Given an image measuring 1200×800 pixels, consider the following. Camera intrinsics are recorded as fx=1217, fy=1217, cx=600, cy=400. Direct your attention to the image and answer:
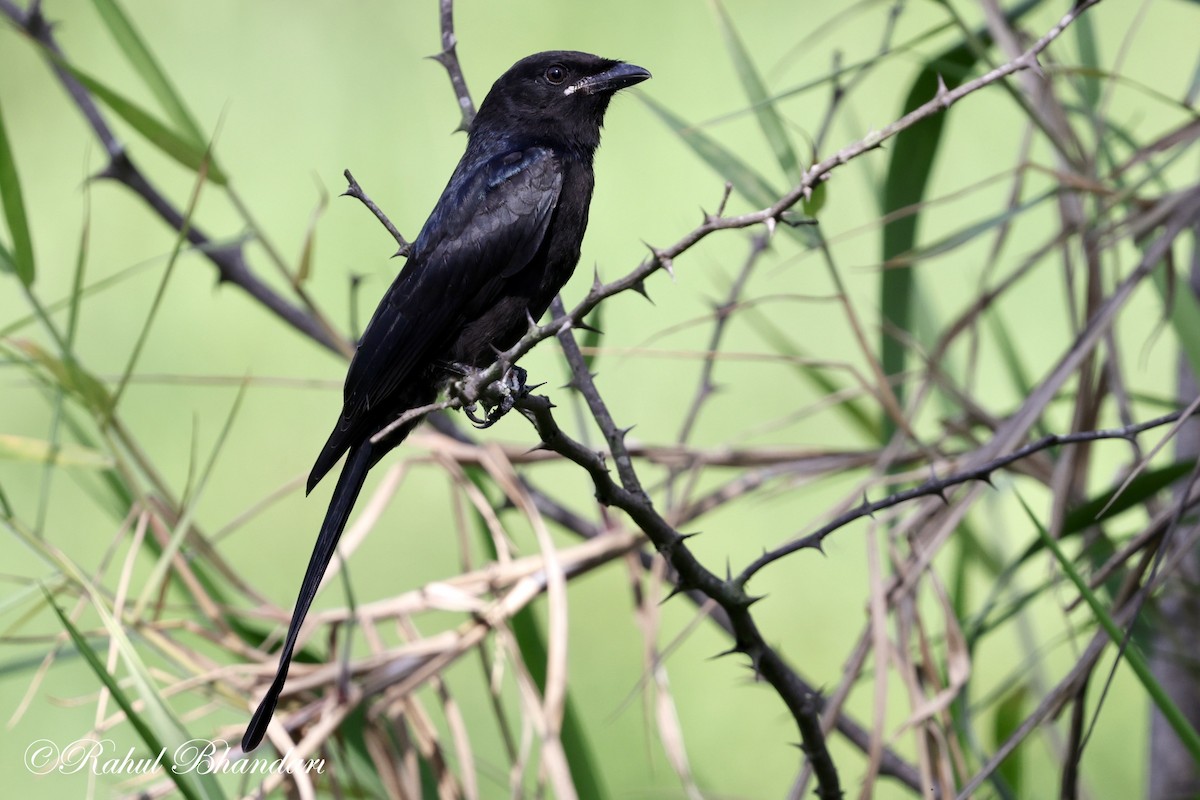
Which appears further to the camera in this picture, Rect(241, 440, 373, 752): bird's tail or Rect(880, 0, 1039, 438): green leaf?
Rect(880, 0, 1039, 438): green leaf

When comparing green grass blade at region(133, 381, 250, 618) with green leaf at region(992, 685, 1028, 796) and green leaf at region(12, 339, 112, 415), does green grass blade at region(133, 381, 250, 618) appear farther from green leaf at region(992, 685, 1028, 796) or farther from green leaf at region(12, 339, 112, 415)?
green leaf at region(992, 685, 1028, 796)

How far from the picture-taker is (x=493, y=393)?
6.13 ft

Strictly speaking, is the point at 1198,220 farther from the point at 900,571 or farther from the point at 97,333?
the point at 97,333

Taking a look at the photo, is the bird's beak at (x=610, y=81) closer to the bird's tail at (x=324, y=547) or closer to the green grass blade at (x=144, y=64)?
the green grass blade at (x=144, y=64)

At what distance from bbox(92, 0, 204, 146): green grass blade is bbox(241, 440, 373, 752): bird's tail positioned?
85 cm

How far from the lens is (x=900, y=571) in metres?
2.33

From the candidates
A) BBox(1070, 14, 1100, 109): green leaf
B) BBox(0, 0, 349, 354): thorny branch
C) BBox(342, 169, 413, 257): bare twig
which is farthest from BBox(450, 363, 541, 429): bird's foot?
BBox(1070, 14, 1100, 109): green leaf

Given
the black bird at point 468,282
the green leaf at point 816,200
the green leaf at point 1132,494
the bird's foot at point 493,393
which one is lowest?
the green leaf at point 1132,494

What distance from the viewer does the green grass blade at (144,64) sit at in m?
2.44

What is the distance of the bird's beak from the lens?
8.61ft

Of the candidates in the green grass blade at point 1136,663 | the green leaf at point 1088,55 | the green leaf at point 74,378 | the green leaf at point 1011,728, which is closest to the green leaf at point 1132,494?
the green grass blade at point 1136,663

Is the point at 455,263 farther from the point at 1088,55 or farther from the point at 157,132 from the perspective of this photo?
the point at 1088,55

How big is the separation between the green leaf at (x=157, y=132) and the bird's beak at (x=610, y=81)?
781 millimetres

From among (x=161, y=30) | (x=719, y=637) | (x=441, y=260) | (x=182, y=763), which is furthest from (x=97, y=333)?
(x=182, y=763)
